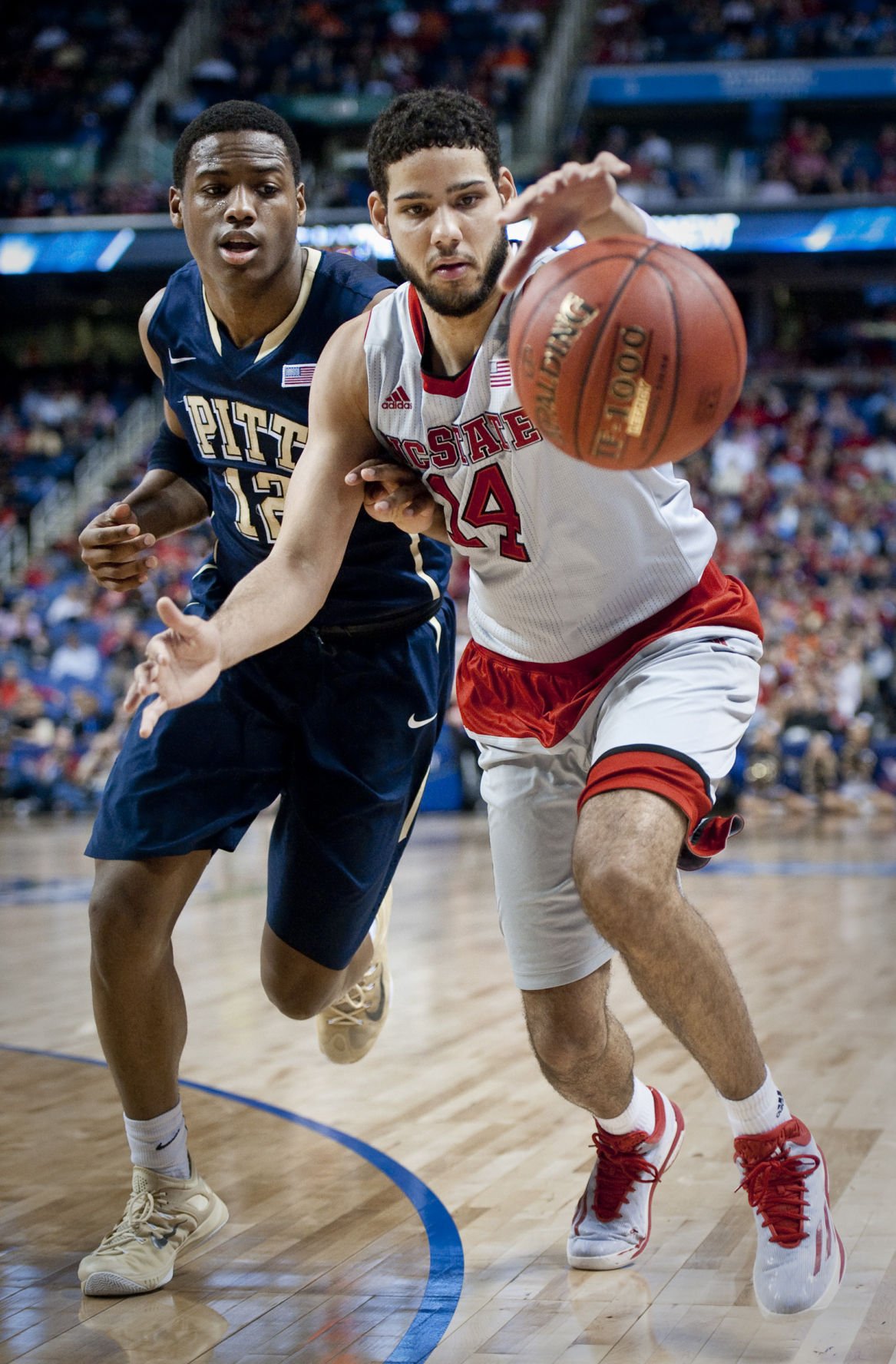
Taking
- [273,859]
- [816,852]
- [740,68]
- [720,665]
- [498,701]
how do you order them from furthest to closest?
[740,68]
[816,852]
[273,859]
[498,701]
[720,665]

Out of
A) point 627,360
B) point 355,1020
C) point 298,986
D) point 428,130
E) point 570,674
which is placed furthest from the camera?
point 355,1020

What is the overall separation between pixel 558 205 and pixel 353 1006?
2.37 meters

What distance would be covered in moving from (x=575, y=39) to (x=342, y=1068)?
20521 millimetres

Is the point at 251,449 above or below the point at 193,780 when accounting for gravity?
above

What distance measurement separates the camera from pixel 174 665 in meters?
2.51

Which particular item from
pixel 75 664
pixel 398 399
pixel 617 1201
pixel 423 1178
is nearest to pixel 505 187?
pixel 398 399

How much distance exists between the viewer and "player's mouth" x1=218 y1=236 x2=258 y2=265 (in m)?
3.24

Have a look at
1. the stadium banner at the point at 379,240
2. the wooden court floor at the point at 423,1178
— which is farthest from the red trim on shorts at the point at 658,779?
the stadium banner at the point at 379,240

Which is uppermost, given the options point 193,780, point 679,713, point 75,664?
point 679,713

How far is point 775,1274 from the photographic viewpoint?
264 centimetres

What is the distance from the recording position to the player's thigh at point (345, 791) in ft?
11.4

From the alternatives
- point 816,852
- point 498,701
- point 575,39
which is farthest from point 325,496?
point 575,39

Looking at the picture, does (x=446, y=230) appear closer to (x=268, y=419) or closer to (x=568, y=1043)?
(x=268, y=419)

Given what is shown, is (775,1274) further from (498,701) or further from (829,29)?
(829,29)
